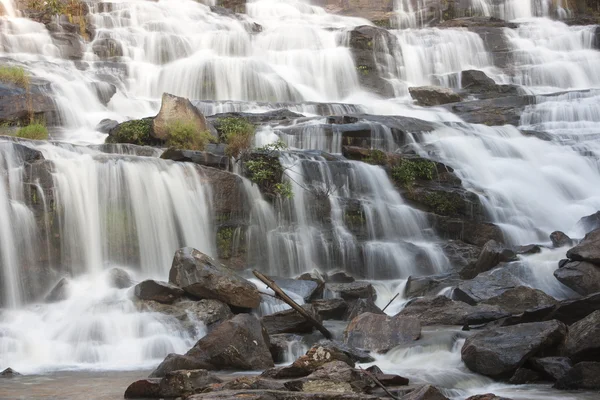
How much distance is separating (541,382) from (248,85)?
17.9m

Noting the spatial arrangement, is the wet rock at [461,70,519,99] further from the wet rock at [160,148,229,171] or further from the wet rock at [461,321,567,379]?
the wet rock at [461,321,567,379]

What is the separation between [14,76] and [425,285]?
11921 millimetres

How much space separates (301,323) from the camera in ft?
35.5

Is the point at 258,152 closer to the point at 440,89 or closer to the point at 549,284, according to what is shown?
the point at 549,284

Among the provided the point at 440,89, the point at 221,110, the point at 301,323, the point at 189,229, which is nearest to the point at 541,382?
the point at 301,323

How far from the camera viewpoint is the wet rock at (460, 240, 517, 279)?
44.5ft

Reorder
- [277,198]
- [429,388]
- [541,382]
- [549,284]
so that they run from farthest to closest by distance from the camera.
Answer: [277,198], [549,284], [541,382], [429,388]

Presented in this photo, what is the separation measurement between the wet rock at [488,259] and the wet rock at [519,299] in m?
1.75

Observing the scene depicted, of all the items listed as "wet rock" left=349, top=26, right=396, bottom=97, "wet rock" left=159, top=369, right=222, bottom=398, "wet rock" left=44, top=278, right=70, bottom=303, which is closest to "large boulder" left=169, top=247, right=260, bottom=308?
"wet rock" left=44, top=278, right=70, bottom=303

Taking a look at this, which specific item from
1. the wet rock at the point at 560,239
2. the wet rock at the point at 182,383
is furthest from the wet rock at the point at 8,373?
the wet rock at the point at 560,239

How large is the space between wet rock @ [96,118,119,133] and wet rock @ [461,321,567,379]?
12551 millimetres

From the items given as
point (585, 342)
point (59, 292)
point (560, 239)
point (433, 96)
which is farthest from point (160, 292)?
point (433, 96)

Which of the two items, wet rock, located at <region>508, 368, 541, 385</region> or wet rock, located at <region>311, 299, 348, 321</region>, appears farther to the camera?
wet rock, located at <region>311, 299, 348, 321</region>

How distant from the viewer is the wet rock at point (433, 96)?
2441 cm
